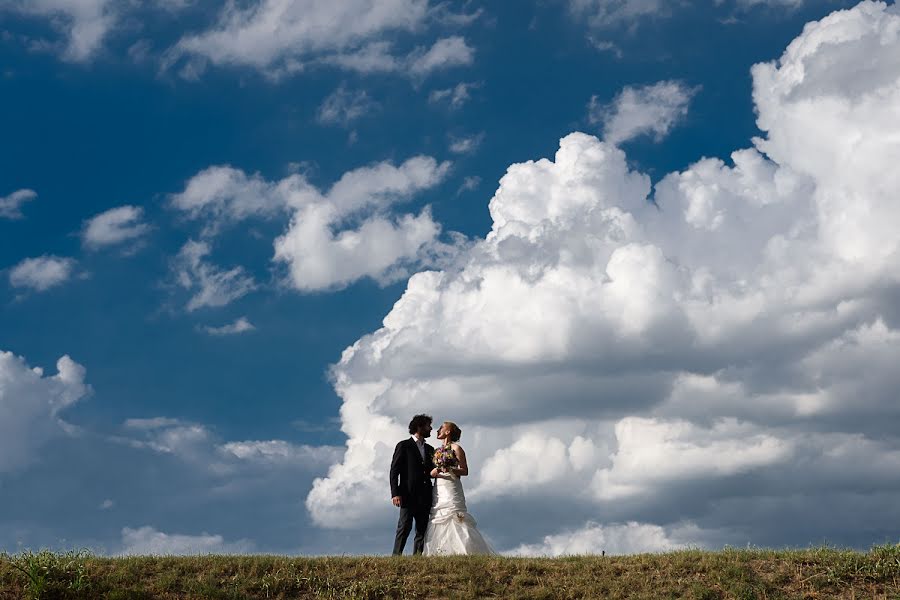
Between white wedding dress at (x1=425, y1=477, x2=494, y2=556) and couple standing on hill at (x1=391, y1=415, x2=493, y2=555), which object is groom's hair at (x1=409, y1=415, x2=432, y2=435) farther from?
white wedding dress at (x1=425, y1=477, x2=494, y2=556)

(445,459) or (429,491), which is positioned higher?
(445,459)

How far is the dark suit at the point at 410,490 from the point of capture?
892 inches

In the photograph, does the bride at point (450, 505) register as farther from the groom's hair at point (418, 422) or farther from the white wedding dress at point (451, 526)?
the groom's hair at point (418, 422)

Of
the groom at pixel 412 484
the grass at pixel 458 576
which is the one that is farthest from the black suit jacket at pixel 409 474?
the grass at pixel 458 576

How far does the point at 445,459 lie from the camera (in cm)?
2259

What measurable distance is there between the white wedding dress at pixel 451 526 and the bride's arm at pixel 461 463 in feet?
0.71

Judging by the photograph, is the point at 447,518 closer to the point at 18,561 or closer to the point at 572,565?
the point at 572,565

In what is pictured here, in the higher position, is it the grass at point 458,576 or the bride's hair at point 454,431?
the bride's hair at point 454,431

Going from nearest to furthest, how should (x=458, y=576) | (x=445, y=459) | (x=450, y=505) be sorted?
(x=458, y=576) → (x=445, y=459) → (x=450, y=505)

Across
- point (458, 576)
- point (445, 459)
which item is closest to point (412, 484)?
point (445, 459)

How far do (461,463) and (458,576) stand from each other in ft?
11.2

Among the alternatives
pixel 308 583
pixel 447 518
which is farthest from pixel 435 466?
pixel 308 583

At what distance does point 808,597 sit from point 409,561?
826 cm

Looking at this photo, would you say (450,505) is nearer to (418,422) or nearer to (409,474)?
(409,474)
